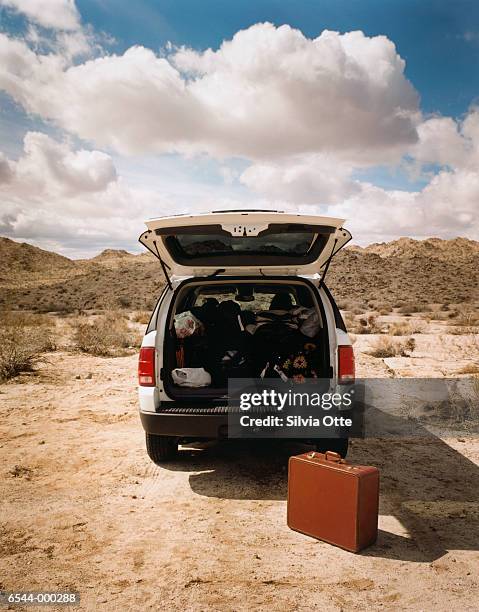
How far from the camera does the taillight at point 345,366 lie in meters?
4.59

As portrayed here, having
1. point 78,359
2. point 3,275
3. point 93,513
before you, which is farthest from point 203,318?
point 3,275

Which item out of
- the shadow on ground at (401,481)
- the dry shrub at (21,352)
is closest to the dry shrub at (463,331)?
the shadow on ground at (401,481)

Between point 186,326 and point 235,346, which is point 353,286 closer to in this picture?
Result: point 235,346

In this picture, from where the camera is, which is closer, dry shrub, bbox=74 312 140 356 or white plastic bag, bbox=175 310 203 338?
white plastic bag, bbox=175 310 203 338

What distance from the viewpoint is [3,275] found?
8788 cm

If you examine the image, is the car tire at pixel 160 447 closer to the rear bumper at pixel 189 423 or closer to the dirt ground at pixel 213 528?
the dirt ground at pixel 213 528

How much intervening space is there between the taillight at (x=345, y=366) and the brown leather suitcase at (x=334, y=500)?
888mm

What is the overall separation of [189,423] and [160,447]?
0.79 m

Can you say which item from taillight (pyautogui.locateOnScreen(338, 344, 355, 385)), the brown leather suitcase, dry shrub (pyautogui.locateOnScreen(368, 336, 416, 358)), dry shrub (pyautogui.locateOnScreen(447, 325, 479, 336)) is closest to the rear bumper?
the brown leather suitcase

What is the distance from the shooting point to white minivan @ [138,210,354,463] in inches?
174

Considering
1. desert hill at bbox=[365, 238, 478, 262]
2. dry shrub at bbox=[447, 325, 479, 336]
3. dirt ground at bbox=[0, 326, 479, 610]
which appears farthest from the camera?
desert hill at bbox=[365, 238, 478, 262]

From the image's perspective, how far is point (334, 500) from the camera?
3.61 m

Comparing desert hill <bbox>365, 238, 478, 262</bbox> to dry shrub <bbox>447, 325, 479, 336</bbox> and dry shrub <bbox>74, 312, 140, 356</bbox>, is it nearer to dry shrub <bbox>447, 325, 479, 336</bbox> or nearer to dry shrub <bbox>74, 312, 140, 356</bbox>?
dry shrub <bbox>447, 325, 479, 336</bbox>

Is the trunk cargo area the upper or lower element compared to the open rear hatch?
lower
